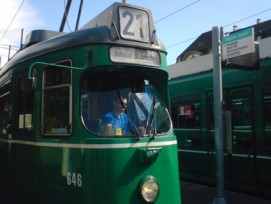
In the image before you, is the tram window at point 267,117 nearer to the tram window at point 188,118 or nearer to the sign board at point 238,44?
the sign board at point 238,44

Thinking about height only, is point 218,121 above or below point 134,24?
below

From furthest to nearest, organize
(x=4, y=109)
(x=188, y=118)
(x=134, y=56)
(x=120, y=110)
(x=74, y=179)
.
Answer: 1. (x=188, y=118)
2. (x=4, y=109)
3. (x=134, y=56)
4. (x=120, y=110)
5. (x=74, y=179)

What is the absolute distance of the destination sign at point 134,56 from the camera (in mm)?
4926

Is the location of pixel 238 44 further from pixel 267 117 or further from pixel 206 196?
pixel 206 196

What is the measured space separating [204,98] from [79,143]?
5.93 metres

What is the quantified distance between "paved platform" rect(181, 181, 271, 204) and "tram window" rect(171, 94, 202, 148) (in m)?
1.10

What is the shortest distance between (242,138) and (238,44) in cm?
248

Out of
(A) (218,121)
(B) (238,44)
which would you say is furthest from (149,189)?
(B) (238,44)

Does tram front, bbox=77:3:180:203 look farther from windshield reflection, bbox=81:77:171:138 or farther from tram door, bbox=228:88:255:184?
tram door, bbox=228:88:255:184

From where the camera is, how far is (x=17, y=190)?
586 cm

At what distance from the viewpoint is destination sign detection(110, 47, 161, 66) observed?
194 inches

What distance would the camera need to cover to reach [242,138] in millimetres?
8914

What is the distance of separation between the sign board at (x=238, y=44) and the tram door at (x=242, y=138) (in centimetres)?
180

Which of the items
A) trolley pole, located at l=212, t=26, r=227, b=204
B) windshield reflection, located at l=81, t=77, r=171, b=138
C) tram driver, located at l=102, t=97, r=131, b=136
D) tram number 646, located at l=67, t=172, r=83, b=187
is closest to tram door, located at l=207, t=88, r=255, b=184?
trolley pole, located at l=212, t=26, r=227, b=204
